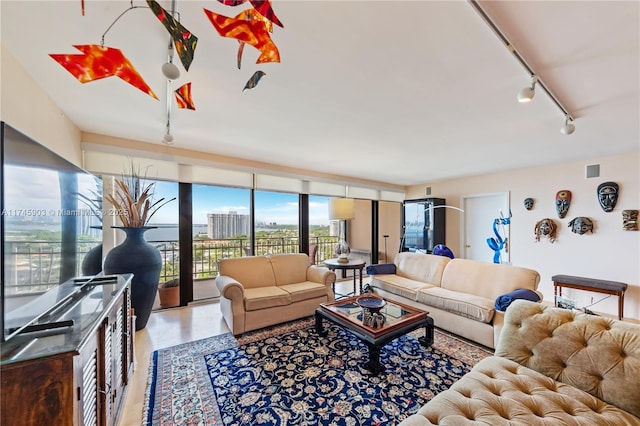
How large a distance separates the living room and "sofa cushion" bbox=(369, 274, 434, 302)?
6.02 feet

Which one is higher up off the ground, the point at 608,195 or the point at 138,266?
the point at 608,195

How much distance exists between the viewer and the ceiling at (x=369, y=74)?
123 centimetres

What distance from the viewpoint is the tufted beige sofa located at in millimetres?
1083

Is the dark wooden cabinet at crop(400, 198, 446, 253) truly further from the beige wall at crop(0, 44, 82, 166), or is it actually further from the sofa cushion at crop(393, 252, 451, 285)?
the beige wall at crop(0, 44, 82, 166)

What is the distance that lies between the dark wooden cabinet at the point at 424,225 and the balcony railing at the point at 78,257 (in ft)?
9.19

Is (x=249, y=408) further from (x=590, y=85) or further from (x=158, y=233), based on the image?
(x=590, y=85)

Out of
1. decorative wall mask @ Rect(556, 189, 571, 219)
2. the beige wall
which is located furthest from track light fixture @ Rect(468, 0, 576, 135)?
the beige wall

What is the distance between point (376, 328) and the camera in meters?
2.17

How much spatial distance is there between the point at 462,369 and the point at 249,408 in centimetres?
174

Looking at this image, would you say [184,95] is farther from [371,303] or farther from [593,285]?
[593,285]

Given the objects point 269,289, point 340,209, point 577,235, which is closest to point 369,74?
point 269,289

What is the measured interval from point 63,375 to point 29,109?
1.95 m

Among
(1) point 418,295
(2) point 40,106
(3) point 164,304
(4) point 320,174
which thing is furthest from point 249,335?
(4) point 320,174

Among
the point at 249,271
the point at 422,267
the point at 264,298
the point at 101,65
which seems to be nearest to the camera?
the point at 101,65
